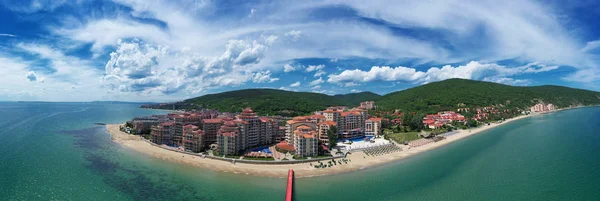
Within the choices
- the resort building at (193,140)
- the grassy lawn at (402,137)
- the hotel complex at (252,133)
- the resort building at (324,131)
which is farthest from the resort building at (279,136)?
the grassy lawn at (402,137)

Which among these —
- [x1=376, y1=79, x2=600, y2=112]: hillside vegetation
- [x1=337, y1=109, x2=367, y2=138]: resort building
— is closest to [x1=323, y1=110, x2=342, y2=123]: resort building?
[x1=337, y1=109, x2=367, y2=138]: resort building

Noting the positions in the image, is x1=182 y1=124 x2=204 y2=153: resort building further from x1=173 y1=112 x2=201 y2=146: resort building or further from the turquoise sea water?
the turquoise sea water

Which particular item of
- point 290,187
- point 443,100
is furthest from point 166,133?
point 443,100

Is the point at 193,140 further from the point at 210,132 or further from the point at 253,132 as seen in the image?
the point at 253,132

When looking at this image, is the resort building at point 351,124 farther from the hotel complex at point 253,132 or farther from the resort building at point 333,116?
the resort building at point 333,116

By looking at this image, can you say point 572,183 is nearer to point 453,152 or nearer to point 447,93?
point 453,152

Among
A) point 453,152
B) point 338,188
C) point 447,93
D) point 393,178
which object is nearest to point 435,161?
point 453,152
